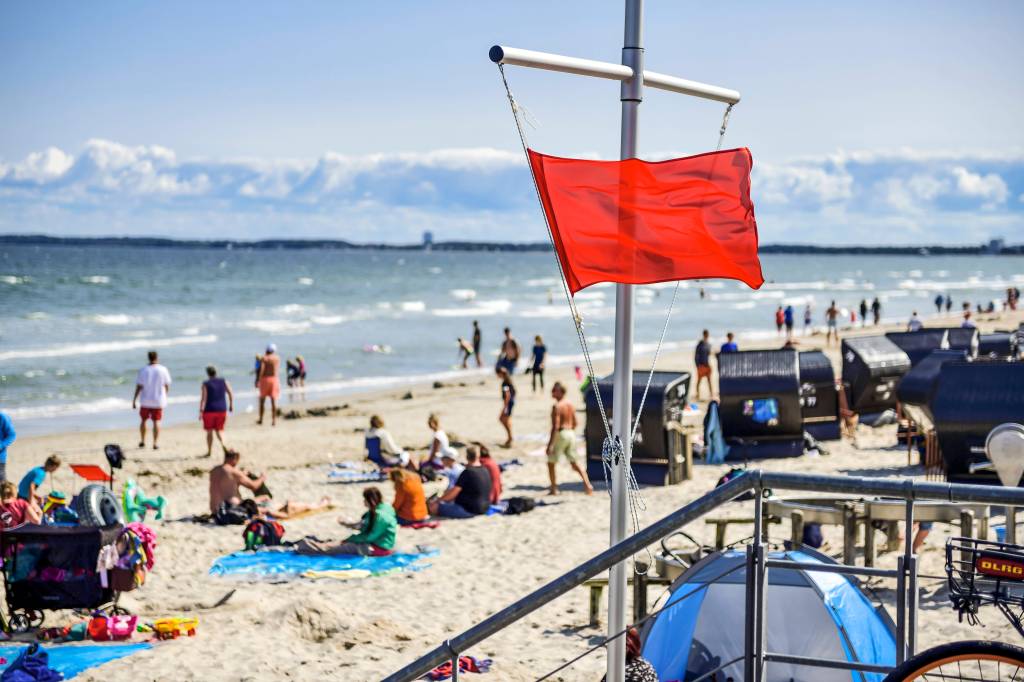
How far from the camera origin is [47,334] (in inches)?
1876

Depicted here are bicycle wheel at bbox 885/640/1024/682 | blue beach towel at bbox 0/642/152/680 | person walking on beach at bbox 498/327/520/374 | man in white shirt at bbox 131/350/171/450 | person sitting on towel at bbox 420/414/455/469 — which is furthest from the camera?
person walking on beach at bbox 498/327/520/374

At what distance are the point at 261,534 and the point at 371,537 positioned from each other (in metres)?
1.35

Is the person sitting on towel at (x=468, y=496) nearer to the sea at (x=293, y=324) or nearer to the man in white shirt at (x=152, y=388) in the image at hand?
the sea at (x=293, y=324)

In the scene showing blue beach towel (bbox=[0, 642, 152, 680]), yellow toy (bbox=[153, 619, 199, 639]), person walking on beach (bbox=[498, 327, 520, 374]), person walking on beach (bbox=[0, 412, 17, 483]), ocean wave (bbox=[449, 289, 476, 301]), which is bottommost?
blue beach towel (bbox=[0, 642, 152, 680])

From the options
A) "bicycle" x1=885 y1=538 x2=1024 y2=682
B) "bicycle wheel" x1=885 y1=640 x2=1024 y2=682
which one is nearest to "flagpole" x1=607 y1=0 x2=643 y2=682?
"bicycle" x1=885 y1=538 x2=1024 y2=682

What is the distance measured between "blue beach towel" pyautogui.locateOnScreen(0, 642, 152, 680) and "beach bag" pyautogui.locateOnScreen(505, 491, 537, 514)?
5538 millimetres

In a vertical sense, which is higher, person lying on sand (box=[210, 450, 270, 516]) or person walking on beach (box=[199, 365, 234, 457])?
person walking on beach (box=[199, 365, 234, 457])

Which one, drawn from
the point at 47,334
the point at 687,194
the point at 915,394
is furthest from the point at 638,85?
the point at 47,334

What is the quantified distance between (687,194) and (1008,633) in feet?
15.6

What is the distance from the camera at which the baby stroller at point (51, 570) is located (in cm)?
887

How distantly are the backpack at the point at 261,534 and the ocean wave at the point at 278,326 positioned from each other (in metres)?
37.8

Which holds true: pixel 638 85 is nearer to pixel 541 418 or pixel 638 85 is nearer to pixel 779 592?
pixel 779 592

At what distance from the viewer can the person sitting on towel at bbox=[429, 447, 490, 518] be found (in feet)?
43.8

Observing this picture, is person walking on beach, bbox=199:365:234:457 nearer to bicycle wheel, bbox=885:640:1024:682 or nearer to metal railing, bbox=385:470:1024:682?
metal railing, bbox=385:470:1024:682
